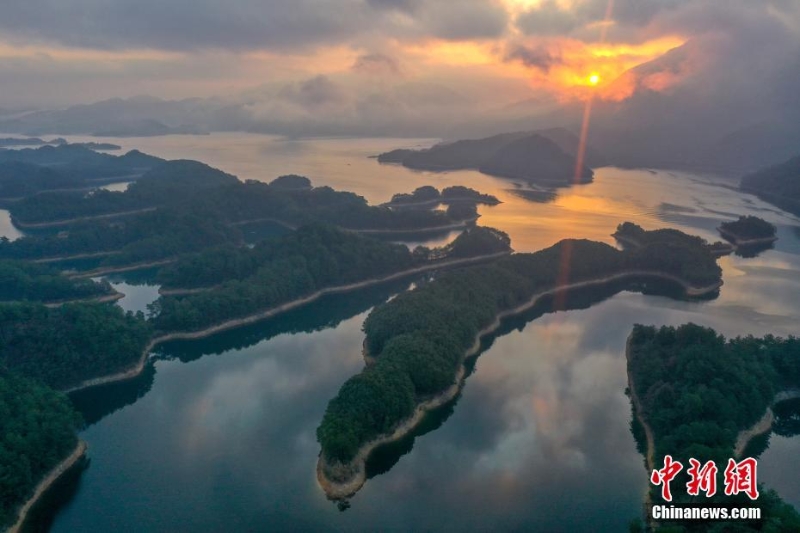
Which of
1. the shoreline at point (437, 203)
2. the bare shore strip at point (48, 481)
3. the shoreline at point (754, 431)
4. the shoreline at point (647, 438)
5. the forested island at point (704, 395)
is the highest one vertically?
the forested island at point (704, 395)

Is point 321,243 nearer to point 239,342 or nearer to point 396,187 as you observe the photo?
point 239,342

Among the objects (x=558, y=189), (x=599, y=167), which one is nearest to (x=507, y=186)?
(x=558, y=189)

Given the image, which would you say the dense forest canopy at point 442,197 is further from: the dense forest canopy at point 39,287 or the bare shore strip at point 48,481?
the bare shore strip at point 48,481

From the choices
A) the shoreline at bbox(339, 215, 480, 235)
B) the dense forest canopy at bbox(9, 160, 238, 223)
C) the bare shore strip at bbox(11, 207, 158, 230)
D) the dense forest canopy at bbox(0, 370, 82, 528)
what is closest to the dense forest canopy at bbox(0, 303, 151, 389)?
the dense forest canopy at bbox(0, 370, 82, 528)

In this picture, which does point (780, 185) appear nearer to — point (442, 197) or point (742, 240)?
point (742, 240)

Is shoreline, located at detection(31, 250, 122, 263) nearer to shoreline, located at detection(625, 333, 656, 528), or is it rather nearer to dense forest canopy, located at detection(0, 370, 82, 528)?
dense forest canopy, located at detection(0, 370, 82, 528)

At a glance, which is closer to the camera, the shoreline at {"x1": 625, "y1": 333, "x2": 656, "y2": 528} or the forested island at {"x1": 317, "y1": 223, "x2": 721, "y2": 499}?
the shoreline at {"x1": 625, "y1": 333, "x2": 656, "y2": 528}

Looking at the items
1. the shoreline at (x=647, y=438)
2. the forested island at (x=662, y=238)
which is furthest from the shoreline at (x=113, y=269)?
the forested island at (x=662, y=238)
